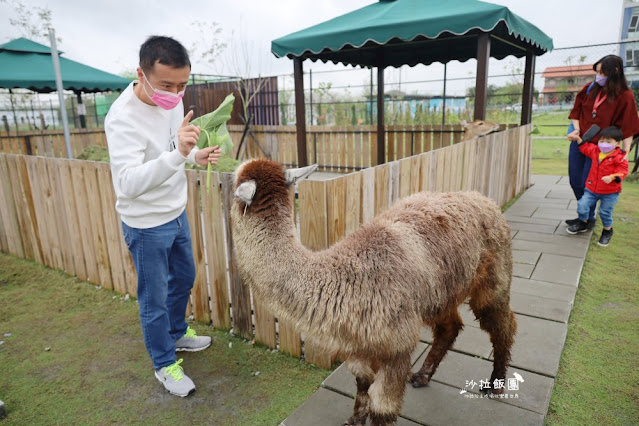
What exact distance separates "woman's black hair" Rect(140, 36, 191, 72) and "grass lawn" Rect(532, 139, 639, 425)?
3060 millimetres

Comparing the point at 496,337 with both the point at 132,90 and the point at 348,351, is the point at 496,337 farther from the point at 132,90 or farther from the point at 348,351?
the point at 132,90

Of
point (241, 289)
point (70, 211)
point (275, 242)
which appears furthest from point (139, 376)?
point (70, 211)

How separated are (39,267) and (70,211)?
1158 mm

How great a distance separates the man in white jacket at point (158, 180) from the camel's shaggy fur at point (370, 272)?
49 cm

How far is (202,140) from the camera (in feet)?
8.02

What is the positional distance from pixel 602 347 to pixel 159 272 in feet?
11.2

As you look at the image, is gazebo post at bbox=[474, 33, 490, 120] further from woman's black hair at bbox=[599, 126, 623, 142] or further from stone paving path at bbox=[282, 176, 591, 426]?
stone paving path at bbox=[282, 176, 591, 426]

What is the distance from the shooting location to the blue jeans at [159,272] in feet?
8.98

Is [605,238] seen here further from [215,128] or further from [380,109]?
[380,109]

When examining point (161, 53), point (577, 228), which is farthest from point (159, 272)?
point (577, 228)

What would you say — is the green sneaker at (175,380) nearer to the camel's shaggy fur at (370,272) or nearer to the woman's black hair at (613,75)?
the camel's shaggy fur at (370,272)

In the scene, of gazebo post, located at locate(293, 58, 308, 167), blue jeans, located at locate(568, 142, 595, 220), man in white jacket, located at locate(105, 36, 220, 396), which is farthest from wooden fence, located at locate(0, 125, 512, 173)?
man in white jacket, located at locate(105, 36, 220, 396)

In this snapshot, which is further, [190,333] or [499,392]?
[190,333]

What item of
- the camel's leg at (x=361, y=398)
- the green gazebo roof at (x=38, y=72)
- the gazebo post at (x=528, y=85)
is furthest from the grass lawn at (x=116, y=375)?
the gazebo post at (x=528, y=85)
